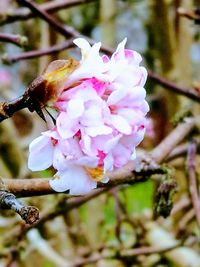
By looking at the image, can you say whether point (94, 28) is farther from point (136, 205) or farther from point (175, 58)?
point (175, 58)

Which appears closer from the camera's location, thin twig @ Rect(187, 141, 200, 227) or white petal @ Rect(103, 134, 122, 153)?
white petal @ Rect(103, 134, 122, 153)

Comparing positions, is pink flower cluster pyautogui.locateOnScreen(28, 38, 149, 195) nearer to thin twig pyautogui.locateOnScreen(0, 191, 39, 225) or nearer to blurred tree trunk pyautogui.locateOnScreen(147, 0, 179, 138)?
thin twig pyautogui.locateOnScreen(0, 191, 39, 225)

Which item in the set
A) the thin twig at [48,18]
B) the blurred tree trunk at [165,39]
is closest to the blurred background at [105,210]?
the blurred tree trunk at [165,39]

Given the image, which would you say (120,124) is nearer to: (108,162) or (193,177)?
(108,162)

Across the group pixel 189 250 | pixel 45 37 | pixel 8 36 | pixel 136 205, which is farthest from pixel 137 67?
pixel 136 205

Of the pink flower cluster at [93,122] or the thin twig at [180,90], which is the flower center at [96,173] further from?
the thin twig at [180,90]

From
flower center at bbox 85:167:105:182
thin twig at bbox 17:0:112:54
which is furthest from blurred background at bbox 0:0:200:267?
flower center at bbox 85:167:105:182

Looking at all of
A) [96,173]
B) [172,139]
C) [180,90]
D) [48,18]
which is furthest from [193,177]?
[96,173]
